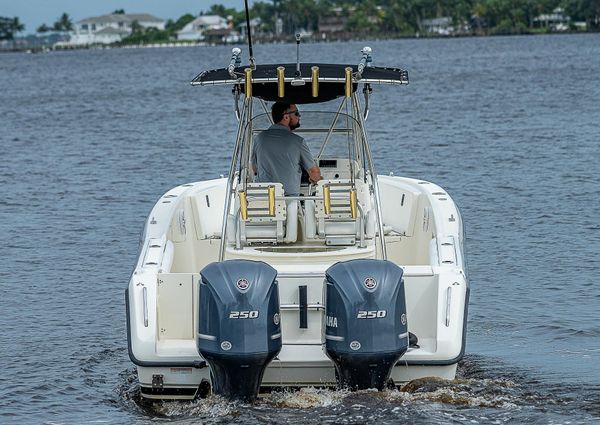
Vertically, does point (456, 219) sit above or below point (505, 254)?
above

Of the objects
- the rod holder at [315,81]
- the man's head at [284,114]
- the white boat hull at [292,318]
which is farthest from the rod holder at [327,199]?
the man's head at [284,114]

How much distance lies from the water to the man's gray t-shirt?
184 centimetres

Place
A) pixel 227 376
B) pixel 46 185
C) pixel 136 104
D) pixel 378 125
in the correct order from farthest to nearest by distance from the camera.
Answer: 1. pixel 136 104
2. pixel 378 125
3. pixel 46 185
4. pixel 227 376

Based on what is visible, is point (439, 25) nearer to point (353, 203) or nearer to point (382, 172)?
point (382, 172)

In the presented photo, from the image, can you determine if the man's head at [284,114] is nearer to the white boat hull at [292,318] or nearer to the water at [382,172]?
the white boat hull at [292,318]

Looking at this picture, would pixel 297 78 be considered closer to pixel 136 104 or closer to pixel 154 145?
pixel 154 145

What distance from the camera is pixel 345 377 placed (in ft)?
26.2

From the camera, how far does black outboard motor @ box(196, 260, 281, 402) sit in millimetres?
7766

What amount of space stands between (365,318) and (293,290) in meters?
0.81

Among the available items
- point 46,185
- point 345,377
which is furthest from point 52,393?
point 46,185

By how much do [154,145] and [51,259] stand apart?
14.1 meters

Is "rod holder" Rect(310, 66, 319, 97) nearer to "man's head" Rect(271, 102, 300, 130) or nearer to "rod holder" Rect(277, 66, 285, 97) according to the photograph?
"rod holder" Rect(277, 66, 285, 97)

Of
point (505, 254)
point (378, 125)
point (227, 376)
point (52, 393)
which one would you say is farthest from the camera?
point (378, 125)

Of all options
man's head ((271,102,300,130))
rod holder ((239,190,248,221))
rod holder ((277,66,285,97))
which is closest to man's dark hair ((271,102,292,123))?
man's head ((271,102,300,130))
